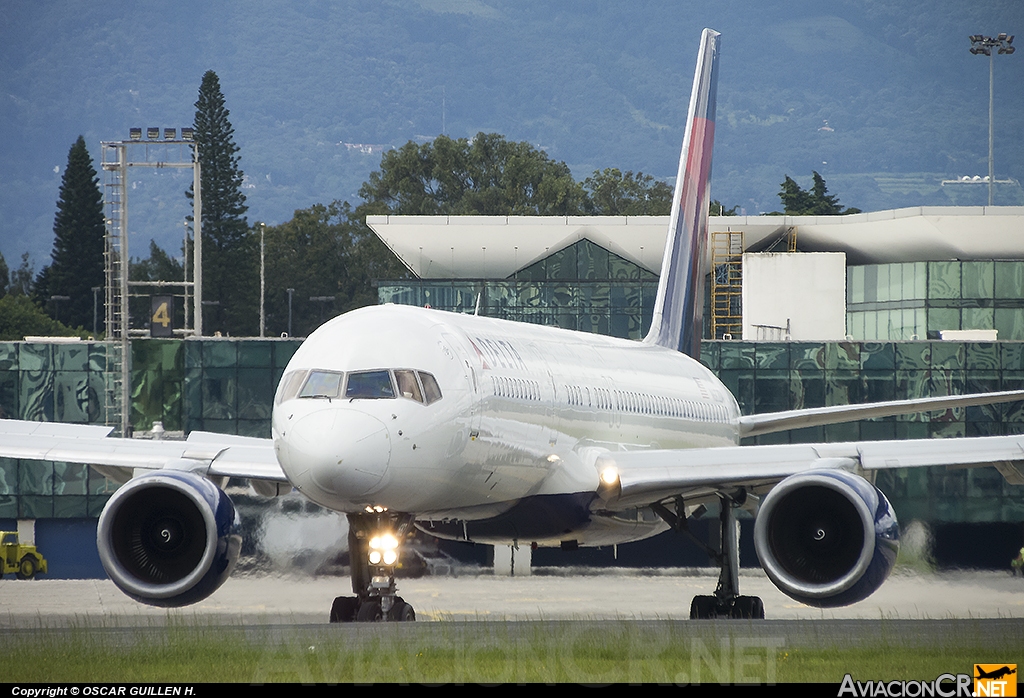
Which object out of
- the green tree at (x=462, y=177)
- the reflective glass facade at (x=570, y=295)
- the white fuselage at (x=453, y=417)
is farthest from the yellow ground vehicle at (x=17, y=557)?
the green tree at (x=462, y=177)

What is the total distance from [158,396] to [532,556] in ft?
45.8

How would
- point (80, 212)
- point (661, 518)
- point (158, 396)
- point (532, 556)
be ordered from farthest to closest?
point (80, 212) < point (158, 396) < point (532, 556) < point (661, 518)

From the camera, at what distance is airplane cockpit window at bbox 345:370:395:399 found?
16.5m

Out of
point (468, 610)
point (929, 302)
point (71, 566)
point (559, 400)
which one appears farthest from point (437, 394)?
point (929, 302)

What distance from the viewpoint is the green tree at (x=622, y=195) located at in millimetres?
150000

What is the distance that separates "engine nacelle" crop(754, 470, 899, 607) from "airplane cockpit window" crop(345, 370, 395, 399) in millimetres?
5414

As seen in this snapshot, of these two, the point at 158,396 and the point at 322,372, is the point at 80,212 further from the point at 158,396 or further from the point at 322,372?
the point at 322,372

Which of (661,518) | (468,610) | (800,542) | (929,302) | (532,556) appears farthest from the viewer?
(929,302)

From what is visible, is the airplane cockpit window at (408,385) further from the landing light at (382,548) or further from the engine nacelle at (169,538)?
the engine nacelle at (169,538)

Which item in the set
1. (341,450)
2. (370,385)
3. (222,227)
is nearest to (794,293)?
(370,385)

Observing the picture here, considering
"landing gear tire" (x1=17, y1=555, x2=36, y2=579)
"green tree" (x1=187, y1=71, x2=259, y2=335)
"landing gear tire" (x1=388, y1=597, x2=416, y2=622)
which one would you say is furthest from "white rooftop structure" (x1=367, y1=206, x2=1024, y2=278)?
"green tree" (x1=187, y1=71, x2=259, y2=335)

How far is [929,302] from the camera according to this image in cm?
6022

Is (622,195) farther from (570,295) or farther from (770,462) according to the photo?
(770,462)

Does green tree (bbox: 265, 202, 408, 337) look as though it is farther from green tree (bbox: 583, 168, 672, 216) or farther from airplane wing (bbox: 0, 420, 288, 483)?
airplane wing (bbox: 0, 420, 288, 483)
